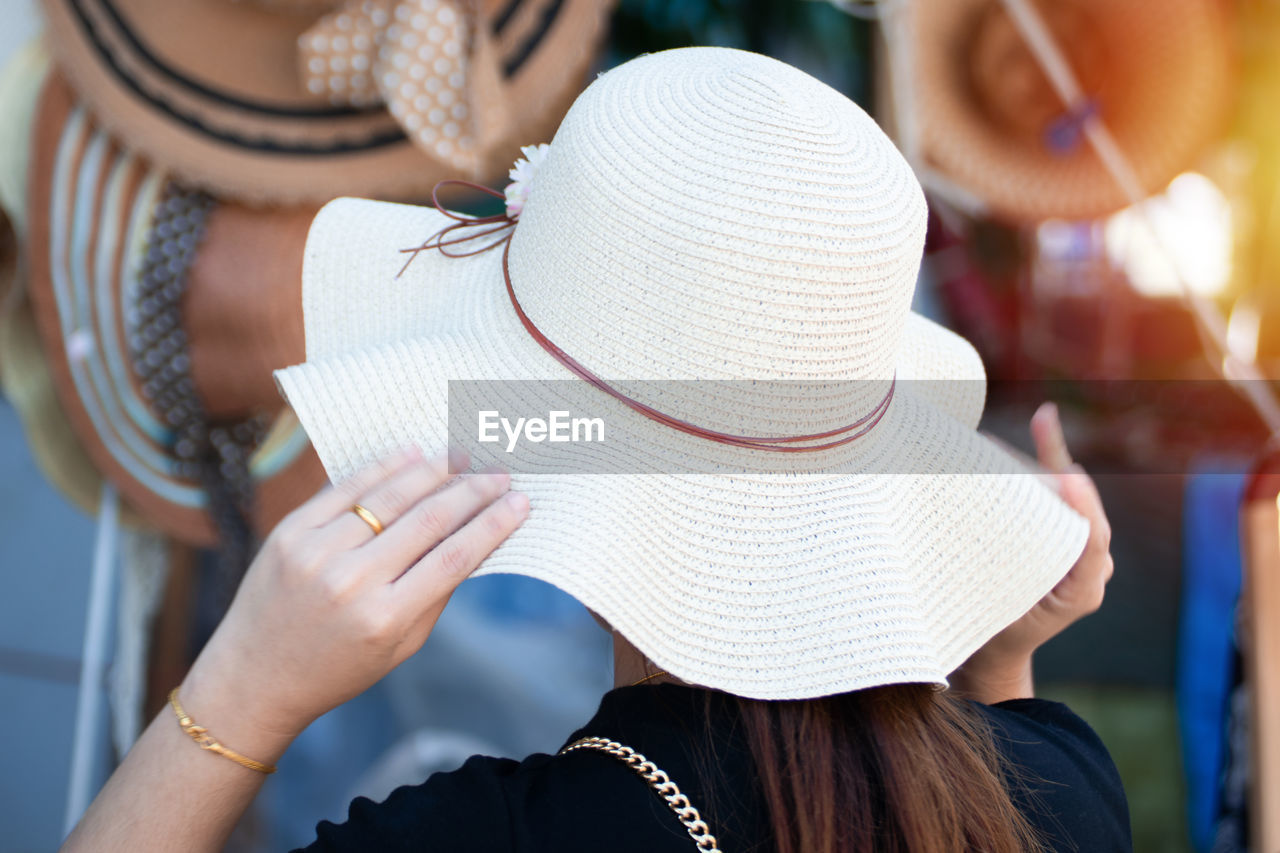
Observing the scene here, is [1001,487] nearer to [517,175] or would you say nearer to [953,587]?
[953,587]

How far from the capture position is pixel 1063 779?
87 centimetres

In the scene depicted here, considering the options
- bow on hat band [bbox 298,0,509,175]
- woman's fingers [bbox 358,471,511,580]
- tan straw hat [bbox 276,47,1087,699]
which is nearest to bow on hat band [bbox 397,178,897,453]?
tan straw hat [bbox 276,47,1087,699]

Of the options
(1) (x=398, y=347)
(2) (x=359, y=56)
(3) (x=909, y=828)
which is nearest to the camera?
(3) (x=909, y=828)

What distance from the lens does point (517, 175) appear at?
3.34ft

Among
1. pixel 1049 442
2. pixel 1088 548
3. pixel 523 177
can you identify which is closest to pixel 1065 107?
pixel 1049 442

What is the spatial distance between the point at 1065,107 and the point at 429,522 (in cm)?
207

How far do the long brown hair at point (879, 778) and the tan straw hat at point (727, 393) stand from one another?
0.14 ft

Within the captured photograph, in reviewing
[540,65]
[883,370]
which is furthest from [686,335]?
[540,65]

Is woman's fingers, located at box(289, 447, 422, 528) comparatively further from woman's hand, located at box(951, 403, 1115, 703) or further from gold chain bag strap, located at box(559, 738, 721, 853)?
woman's hand, located at box(951, 403, 1115, 703)

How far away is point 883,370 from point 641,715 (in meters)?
0.43

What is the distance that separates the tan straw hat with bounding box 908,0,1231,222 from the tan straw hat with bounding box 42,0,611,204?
1.21 metres

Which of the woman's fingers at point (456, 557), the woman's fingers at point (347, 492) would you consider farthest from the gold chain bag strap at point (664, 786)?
the woman's fingers at point (347, 492)

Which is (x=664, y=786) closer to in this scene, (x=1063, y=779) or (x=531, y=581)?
(x=1063, y=779)

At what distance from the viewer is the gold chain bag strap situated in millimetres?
731
